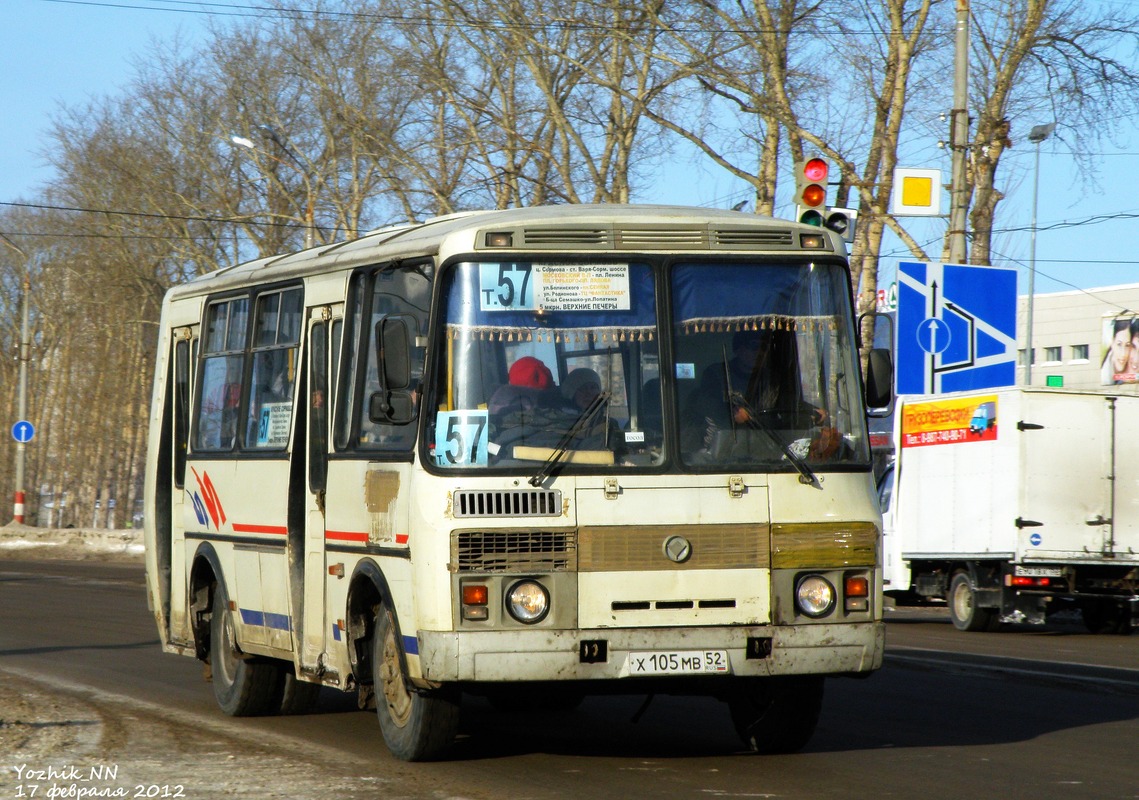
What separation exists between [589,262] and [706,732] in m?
3.25

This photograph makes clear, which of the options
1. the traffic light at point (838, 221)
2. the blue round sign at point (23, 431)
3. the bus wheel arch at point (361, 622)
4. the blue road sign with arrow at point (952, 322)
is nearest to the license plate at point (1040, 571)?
the blue road sign with arrow at point (952, 322)

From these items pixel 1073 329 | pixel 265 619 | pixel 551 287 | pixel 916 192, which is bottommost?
pixel 265 619

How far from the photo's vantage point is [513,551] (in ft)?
26.7

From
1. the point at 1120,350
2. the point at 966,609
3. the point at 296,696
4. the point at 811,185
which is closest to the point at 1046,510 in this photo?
the point at 966,609

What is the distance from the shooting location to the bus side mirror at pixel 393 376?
8.24 meters

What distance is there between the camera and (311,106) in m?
42.1

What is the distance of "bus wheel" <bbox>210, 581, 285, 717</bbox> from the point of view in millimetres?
11133

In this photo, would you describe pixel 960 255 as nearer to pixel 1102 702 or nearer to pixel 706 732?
pixel 1102 702

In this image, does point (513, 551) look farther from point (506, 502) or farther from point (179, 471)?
point (179, 471)

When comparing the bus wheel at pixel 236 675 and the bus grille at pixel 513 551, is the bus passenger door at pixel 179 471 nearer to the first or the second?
the bus wheel at pixel 236 675

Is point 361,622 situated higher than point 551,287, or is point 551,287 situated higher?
point 551,287

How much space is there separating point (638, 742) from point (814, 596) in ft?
6.18

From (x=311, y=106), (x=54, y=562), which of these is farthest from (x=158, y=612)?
(x=311, y=106)

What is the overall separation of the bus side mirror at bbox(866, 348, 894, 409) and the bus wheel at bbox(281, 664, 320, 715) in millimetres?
4380
